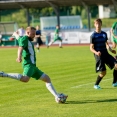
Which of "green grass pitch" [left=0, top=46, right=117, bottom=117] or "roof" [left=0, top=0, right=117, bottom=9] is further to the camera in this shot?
"roof" [left=0, top=0, right=117, bottom=9]

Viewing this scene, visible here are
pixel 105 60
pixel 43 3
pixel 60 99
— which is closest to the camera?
pixel 60 99

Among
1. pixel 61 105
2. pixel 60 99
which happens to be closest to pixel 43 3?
pixel 60 99

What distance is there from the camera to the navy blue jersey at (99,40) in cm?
1331

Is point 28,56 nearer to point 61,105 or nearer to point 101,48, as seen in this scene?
point 61,105

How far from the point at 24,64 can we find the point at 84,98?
5.74 ft

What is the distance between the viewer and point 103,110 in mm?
9891

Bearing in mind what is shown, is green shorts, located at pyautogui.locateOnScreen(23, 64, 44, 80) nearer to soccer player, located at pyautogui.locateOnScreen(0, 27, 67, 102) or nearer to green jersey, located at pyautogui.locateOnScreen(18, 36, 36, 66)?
soccer player, located at pyautogui.locateOnScreen(0, 27, 67, 102)

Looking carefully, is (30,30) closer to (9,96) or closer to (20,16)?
(9,96)

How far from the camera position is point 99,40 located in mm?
13336

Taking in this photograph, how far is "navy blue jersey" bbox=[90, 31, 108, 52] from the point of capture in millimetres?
13312

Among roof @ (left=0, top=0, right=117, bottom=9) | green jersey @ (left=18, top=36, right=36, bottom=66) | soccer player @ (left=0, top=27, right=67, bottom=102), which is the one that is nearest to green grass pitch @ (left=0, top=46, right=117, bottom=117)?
soccer player @ (left=0, top=27, right=67, bottom=102)

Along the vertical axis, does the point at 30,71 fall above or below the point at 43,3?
below

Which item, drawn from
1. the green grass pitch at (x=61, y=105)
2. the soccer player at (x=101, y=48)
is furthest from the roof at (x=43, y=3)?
the soccer player at (x=101, y=48)

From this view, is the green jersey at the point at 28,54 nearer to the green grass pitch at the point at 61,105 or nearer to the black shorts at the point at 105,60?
the green grass pitch at the point at 61,105
